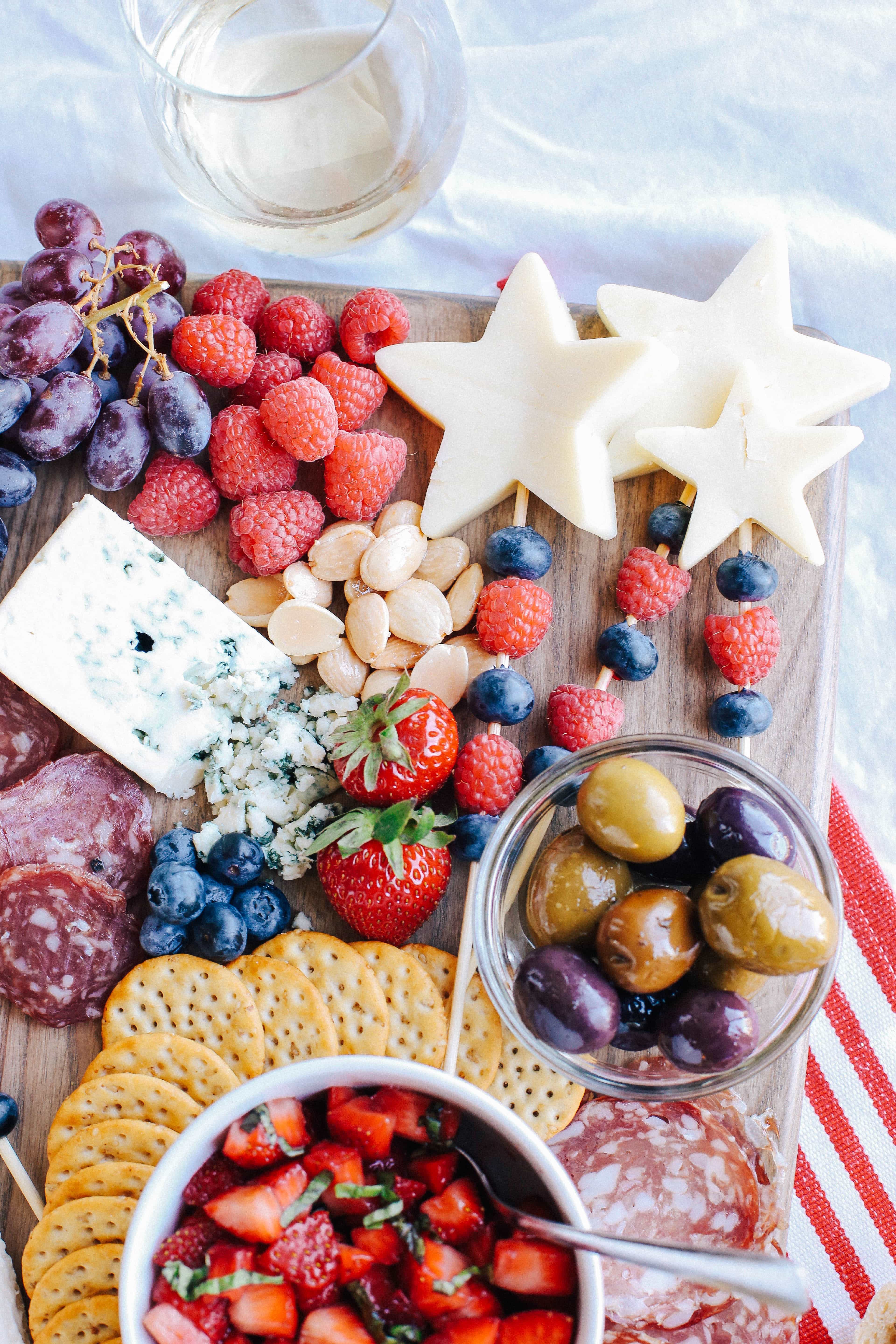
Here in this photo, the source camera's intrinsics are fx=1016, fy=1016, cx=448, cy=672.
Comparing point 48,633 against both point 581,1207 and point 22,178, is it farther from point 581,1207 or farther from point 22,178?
point 581,1207

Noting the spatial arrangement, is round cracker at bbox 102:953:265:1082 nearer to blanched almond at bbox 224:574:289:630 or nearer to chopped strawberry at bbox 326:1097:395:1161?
chopped strawberry at bbox 326:1097:395:1161

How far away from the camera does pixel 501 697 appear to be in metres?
1.25

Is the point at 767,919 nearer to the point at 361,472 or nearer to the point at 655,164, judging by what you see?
the point at 361,472

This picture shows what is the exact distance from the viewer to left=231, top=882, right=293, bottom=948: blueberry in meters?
1.25

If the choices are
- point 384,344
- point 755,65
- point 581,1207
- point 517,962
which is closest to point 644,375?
point 384,344

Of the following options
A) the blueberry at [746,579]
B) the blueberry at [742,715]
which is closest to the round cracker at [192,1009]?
the blueberry at [742,715]

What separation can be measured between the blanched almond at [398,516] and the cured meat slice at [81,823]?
0.47m

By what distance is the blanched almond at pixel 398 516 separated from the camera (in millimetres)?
1342

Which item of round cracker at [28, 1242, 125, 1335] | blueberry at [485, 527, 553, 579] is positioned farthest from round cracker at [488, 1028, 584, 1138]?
blueberry at [485, 527, 553, 579]

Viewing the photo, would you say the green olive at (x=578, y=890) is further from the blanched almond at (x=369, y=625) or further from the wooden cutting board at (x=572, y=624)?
the blanched almond at (x=369, y=625)

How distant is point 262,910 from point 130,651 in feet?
1.21

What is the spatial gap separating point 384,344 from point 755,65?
69 cm

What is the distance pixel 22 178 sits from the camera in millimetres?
1510

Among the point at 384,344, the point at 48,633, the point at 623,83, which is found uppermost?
the point at 623,83
